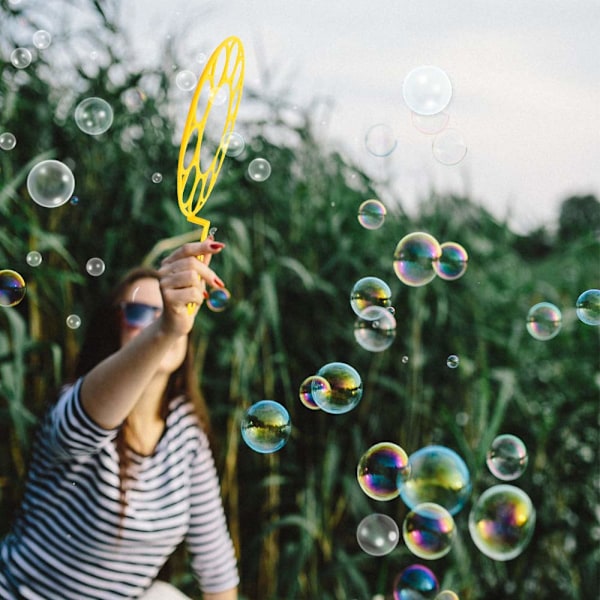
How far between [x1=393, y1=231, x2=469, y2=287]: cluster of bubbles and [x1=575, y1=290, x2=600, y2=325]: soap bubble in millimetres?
296

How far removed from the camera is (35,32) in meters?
2.12

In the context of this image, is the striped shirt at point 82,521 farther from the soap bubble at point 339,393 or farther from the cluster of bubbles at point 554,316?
the cluster of bubbles at point 554,316

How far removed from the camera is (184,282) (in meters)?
1.15

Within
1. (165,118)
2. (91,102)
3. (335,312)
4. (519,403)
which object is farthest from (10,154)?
(519,403)

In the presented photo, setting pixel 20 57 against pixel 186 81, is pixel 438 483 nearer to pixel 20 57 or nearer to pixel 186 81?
pixel 186 81

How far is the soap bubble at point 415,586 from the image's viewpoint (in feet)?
5.97

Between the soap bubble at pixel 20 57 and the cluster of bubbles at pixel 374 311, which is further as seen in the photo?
the soap bubble at pixel 20 57

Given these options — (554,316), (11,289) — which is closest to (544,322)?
(554,316)

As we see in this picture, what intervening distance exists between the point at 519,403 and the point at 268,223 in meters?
0.91

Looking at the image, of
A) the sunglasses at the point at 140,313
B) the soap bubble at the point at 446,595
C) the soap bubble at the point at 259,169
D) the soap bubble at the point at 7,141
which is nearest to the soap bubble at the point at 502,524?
the soap bubble at the point at 446,595

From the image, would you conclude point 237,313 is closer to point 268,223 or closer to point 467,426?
point 268,223

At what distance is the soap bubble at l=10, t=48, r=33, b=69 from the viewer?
2.04 meters

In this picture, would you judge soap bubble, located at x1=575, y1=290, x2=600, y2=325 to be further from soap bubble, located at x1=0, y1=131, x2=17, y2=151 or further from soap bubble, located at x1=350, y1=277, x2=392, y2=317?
soap bubble, located at x1=0, y1=131, x2=17, y2=151

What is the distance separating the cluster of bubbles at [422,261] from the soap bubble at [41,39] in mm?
1086
